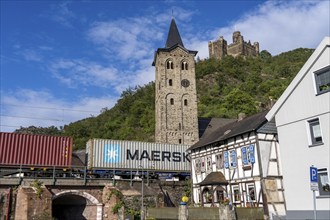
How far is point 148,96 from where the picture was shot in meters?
91.7

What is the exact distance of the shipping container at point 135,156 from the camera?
2977 cm

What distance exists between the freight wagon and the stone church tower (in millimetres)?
9603

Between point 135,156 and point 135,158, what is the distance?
0.18 metres

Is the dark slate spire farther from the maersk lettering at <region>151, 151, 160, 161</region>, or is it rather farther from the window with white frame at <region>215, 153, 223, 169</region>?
the window with white frame at <region>215, 153, 223, 169</region>

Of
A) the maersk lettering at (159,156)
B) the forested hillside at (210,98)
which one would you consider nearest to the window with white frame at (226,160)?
the maersk lettering at (159,156)

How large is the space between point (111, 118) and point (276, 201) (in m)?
72.5

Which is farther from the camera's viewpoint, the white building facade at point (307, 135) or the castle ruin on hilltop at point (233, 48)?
the castle ruin on hilltop at point (233, 48)

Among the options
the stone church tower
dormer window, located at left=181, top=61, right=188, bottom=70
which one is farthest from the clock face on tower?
dormer window, located at left=181, top=61, right=188, bottom=70

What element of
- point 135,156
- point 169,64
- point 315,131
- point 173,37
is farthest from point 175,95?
point 315,131

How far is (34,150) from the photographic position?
26.2 metres

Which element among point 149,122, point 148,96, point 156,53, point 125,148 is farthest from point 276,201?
point 148,96

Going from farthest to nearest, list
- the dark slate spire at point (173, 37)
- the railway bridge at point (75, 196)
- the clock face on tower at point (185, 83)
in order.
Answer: the dark slate spire at point (173, 37), the clock face on tower at point (185, 83), the railway bridge at point (75, 196)

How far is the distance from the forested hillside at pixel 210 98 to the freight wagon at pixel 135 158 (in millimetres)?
36451

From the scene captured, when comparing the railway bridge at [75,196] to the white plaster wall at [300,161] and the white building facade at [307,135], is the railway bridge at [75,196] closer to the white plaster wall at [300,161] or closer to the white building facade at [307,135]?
the white plaster wall at [300,161]
